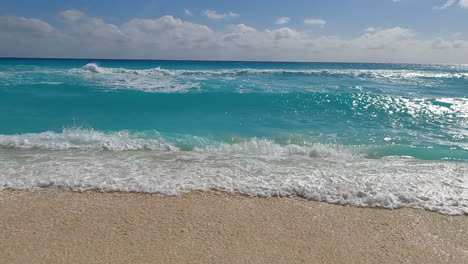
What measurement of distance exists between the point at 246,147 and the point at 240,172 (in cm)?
203

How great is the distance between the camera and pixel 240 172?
578 cm

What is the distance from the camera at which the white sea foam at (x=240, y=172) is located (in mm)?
4914

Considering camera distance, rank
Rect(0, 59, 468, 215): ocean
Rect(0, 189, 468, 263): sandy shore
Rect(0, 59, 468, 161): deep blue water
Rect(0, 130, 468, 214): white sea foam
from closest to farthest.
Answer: Rect(0, 189, 468, 263): sandy shore < Rect(0, 130, 468, 214): white sea foam < Rect(0, 59, 468, 215): ocean < Rect(0, 59, 468, 161): deep blue water

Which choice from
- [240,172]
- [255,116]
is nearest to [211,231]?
[240,172]

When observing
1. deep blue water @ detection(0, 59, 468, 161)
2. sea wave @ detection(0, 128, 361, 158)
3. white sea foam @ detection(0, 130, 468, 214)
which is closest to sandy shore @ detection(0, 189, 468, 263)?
white sea foam @ detection(0, 130, 468, 214)

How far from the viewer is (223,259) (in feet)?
10.8

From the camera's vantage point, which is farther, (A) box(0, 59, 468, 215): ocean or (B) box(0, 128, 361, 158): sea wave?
(B) box(0, 128, 361, 158): sea wave

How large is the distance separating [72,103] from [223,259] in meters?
13.8

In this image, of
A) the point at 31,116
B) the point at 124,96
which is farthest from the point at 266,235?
the point at 124,96

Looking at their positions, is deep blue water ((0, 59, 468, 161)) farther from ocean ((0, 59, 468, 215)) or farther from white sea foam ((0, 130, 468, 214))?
white sea foam ((0, 130, 468, 214))

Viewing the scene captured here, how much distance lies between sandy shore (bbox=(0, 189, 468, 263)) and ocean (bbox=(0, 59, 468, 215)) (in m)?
0.37

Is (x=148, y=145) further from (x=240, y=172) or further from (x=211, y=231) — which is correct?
(x=211, y=231)

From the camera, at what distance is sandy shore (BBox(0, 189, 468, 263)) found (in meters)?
3.36

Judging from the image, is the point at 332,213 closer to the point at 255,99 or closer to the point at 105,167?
the point at 105,167
